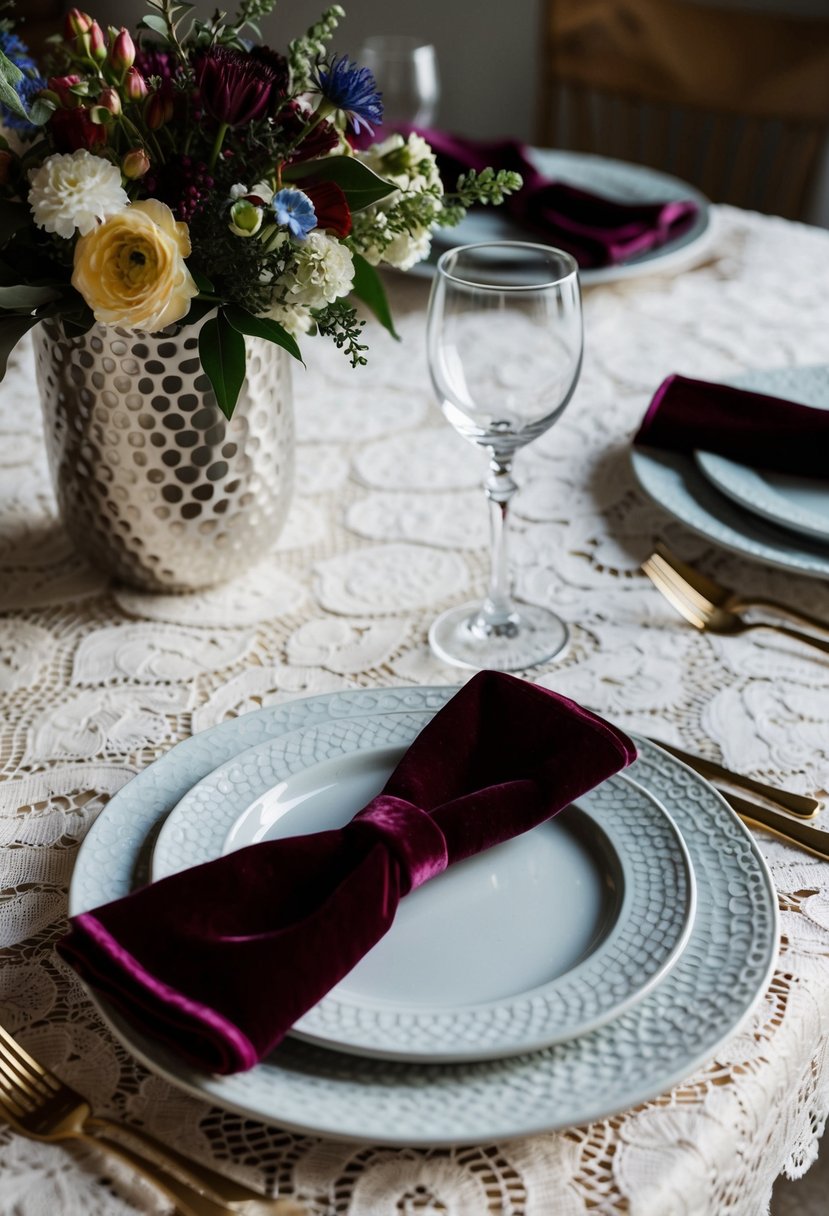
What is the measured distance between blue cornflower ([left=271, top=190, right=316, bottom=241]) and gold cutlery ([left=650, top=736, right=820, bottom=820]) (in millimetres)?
345

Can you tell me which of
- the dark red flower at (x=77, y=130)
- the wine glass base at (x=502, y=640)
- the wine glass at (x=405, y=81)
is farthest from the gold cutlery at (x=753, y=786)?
the wine glass at (x=405, y=81)

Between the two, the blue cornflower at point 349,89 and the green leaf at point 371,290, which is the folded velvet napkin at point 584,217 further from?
the blue cornflower at point 349,89

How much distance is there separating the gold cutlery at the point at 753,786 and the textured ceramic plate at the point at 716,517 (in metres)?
0.20

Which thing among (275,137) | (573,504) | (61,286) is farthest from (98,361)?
(573,504)

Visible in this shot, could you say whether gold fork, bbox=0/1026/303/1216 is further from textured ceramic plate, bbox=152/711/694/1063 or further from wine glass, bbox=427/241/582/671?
wine glass, bbox=427/241/582/671

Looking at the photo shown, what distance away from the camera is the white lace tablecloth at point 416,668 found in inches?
17.9

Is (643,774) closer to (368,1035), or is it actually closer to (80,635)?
(368,1035)

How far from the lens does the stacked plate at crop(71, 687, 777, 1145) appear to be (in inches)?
17.7

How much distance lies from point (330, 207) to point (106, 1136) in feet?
1.64

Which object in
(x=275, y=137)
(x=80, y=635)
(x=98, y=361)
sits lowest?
(x=80, y=635)

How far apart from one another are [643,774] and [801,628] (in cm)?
24

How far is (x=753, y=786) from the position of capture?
0.65m

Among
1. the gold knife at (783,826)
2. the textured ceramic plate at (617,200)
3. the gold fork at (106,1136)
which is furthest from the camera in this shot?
the textured ceramic plate at (617,200)

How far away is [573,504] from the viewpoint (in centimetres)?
95
